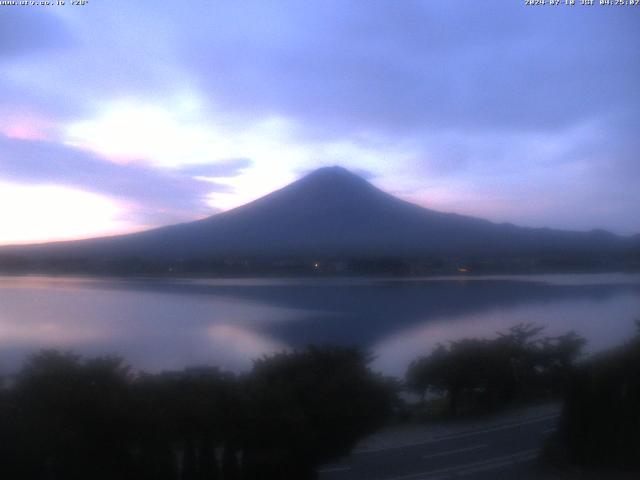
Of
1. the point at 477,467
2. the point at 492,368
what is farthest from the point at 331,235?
the point at 477,467

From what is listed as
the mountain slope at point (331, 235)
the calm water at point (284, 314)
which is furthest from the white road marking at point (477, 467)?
the mountain slope at point (331, 235)

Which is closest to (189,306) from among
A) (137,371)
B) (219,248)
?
(219,248)

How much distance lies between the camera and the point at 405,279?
5992 mm

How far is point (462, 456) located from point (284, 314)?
177 centimetres

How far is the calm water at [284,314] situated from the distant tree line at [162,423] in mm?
241

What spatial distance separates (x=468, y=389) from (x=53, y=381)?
3.16 metres

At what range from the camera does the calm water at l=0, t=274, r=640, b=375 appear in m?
4.59

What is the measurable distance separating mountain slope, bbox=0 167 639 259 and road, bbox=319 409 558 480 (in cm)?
198

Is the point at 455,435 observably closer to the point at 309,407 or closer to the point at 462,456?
the point at 462,456

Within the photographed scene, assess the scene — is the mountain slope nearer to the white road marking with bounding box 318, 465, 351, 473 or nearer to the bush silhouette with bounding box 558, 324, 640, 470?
the bush silhouette with bounding box 558, 324, 640, 470

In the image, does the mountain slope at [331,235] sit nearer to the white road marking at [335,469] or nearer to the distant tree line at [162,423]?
the distant tree line at [162,423]

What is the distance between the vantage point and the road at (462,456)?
4145mm

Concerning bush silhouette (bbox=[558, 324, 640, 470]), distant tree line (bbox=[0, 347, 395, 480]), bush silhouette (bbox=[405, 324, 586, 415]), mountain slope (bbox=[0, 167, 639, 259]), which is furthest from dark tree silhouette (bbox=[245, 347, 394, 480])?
mountain slope (bbox=[0, 167, 639, 259])

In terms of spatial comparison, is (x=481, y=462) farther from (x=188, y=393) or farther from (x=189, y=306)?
(x=189, y=306)
